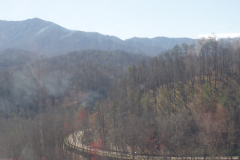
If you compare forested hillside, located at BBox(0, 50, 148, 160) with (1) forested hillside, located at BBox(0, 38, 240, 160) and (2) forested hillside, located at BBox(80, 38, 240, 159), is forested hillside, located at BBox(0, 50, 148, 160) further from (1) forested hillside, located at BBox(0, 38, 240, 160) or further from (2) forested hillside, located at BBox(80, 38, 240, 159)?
(2) forested hillside, located at BBox(80, 38, 240, 159)

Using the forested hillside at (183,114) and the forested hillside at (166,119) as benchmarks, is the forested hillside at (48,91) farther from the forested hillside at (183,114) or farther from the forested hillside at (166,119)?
the forested hillside at (183,114)

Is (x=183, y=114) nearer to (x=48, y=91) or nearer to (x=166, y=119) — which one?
(x=166, y=119)

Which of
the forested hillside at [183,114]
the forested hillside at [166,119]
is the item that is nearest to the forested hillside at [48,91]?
the forested hillside at [166,119]

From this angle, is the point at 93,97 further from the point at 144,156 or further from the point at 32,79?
the point at 144,156

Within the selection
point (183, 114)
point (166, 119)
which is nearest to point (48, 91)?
point (166, 119)

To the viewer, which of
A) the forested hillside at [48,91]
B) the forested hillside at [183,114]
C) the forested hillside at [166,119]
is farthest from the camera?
the forested hillside at [48,91]

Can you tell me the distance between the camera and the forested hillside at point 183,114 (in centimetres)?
2394

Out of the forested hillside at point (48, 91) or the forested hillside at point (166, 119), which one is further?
the forested hillside at point (48, 91)

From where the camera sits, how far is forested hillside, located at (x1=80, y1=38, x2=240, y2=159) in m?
23.9

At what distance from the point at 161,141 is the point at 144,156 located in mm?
3275

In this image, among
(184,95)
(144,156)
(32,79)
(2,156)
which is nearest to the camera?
(144,156)

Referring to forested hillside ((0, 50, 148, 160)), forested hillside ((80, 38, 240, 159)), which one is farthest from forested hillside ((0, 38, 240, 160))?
forested hillside ((0, 50, 148, 160))

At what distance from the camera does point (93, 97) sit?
7106cm

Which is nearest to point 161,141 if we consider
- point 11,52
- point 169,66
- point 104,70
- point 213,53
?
point 169,66
